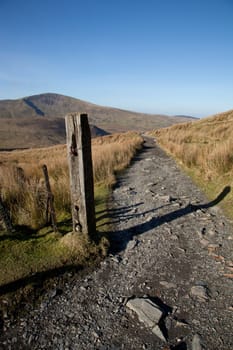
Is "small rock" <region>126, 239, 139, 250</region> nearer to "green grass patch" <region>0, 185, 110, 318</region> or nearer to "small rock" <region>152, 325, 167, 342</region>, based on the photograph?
"green grass patch" <region>0, 185, 110, 318</region>

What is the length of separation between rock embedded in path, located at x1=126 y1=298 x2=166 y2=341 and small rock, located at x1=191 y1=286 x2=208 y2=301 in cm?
54

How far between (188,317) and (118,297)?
0.82 metres

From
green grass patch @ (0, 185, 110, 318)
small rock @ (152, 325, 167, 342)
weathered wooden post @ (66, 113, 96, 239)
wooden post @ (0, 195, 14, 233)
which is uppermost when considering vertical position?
weathered wooden post @ (66, 113, 96, 239)

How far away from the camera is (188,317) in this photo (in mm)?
2725

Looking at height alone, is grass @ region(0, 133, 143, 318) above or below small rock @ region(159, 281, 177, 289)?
above

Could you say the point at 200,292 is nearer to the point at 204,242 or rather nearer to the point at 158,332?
the point at 158,332

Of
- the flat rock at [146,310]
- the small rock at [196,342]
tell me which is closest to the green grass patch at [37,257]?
the flat rock at [146,310]

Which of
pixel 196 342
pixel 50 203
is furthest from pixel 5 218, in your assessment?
pixel 196 342

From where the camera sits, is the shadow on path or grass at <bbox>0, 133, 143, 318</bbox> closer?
grass at <bbox>0, 133, 143, 318</bbox>

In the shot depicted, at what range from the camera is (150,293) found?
3145mm

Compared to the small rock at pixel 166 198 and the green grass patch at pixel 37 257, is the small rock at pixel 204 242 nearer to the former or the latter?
the green grass patch at pixel 37 257

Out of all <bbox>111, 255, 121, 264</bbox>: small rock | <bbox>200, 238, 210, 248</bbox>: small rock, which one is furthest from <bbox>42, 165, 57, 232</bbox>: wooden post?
<bbox>200, 238, 210, 248</bbox>: small rock

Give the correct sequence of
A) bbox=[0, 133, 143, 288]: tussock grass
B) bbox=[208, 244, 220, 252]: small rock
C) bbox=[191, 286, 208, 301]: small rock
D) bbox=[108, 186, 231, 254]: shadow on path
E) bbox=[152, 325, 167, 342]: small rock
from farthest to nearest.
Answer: bbox=[108, 186, 231, 254]: shadow on path, bbox=[208, 244, 220, 252]: small rock, bbox=[0, 133, 143, 288]: tussock grass, bbox=[191, 286, 208, 301]: small rock, bbox=[152, 325, 167, 342]: small rock

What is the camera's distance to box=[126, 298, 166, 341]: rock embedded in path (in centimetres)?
258
